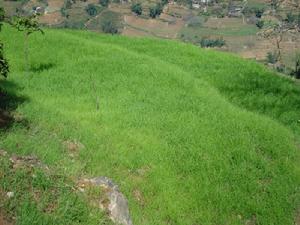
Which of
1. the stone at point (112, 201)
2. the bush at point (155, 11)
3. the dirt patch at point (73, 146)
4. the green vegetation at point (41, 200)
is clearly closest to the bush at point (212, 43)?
the bush at point (155, 11)

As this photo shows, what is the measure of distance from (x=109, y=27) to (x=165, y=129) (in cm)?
14554

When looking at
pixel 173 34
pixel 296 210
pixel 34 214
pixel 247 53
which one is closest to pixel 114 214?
pixel 34 214

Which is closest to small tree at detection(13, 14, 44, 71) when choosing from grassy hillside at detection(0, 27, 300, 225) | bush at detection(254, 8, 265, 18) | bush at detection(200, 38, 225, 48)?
grassy hillside at detection(0, 27, 300, 225)

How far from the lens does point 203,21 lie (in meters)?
178

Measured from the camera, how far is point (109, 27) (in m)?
154

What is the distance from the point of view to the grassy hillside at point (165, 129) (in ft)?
31.0

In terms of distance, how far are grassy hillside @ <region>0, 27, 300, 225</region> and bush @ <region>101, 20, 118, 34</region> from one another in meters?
133

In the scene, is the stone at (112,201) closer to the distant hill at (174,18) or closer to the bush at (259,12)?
the distant hill at (174,18)

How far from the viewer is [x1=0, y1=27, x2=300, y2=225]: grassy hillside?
31.0ft

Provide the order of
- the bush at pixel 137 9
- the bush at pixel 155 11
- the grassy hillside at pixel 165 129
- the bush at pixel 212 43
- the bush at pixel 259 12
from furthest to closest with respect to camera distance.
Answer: the bush at pixel 155 11 → the bush at pixel 137 9 → the bush at pixel 259 12 → the bush at pixel 212 43 → the grassy hillside at pixel 165 129

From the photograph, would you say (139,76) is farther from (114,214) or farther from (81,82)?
(114,214)

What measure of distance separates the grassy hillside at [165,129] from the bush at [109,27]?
437ft

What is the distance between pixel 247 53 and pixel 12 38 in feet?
412

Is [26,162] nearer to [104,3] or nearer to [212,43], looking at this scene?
[212,43]
